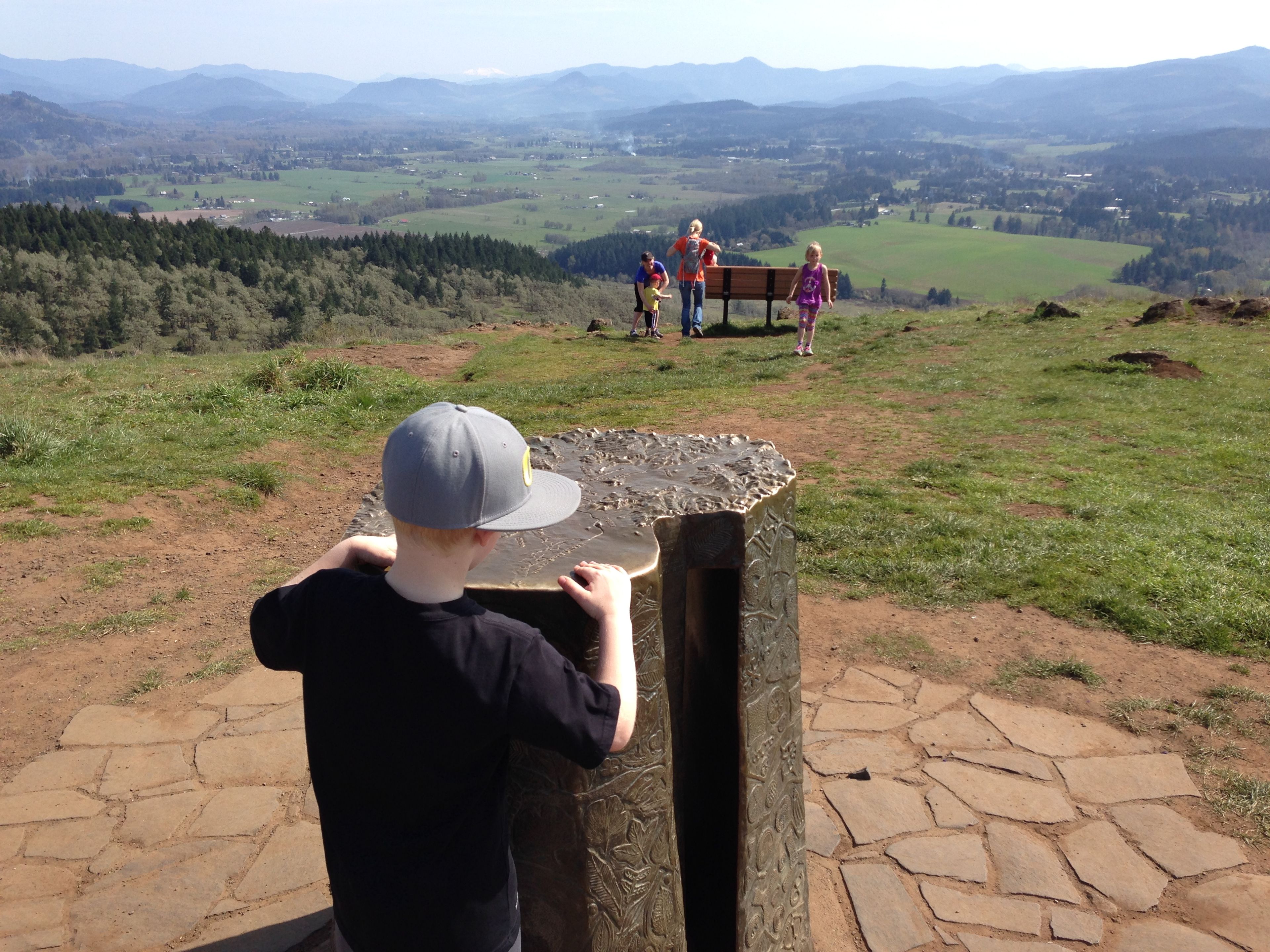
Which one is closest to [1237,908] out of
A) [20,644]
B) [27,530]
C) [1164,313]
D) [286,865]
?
[286,865]

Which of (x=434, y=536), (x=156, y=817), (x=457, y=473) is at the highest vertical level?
(x=457, y=473)

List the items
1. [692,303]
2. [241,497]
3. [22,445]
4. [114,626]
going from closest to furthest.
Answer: [114,626], [241,497], [22,445], [692,303]

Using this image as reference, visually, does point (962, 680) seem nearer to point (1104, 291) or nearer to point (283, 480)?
point (283, 480)

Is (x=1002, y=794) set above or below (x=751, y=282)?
below

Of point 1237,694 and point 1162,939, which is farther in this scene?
point 1237,694

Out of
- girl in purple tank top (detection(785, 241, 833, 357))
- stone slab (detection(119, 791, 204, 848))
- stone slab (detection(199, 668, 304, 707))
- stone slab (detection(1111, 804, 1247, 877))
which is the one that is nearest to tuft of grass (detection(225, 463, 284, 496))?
stone slab (detection(199, 668, 304, 707))

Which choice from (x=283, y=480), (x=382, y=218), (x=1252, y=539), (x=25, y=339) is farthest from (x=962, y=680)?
(x=382, y=218)

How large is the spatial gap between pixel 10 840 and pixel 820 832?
3.03 meters

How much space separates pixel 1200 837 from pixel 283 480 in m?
6.08

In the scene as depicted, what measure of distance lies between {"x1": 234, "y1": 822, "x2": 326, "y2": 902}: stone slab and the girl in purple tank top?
10147 millimetres

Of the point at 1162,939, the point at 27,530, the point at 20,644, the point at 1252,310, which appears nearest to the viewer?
the point at 1162,939

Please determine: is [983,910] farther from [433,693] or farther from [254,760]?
[254,760]

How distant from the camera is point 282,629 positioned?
5.37 feet

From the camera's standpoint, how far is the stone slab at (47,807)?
342 centimetres
